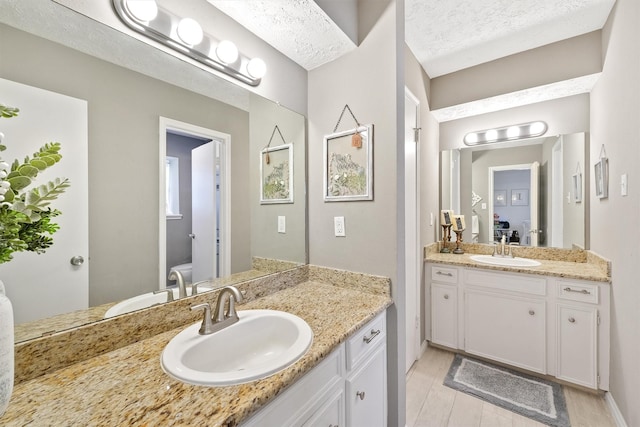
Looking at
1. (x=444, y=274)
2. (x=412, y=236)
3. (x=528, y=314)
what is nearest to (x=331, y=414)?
Result: (x=412, y=236)

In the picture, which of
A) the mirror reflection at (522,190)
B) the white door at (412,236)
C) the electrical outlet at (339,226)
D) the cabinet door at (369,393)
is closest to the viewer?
the cabinet door at (369,393)

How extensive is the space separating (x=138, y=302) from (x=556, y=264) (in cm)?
291

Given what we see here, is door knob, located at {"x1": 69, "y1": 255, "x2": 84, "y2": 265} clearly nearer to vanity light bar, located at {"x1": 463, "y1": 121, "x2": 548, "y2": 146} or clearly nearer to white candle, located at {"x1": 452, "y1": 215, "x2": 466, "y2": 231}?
white candle, located at {"x1": 452, "y1": 215, "x2": 466, "y2": 231}

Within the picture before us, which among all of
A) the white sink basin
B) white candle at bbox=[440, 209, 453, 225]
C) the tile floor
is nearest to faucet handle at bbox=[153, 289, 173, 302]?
the white sink basin

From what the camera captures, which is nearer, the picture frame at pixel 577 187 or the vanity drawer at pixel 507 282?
the vanity drawer at pixel 507 282

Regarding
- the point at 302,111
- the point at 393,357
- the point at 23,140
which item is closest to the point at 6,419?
the point at 23,140

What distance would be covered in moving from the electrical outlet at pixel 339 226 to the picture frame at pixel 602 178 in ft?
5.95

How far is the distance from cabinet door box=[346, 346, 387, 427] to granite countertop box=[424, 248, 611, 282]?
134 cm

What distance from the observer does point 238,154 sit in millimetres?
1422

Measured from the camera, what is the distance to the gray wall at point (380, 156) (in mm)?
1408

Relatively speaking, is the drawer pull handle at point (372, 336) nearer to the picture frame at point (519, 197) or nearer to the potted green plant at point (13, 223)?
the potted green plant at point (13, 223)

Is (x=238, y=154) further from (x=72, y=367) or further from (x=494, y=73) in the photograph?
(x=494, y=73)

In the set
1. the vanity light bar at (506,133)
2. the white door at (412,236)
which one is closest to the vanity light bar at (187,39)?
the white door at (412,236)

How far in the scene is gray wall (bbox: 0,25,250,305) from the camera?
81 centimetres
